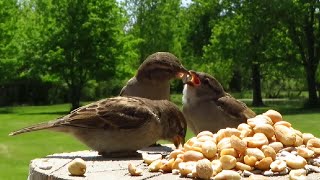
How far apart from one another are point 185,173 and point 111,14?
3747cm

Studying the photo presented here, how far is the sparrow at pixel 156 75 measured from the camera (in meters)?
5.75

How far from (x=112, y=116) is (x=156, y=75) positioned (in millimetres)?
1460

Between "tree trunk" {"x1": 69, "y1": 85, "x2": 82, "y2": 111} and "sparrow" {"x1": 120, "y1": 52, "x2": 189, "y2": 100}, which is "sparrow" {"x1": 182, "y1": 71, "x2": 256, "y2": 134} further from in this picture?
"tree trunk" {"x1": 69, "y1": 85, "x2": 82, "y2": 111}

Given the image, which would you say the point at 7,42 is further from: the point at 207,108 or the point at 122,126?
the point at 122,126

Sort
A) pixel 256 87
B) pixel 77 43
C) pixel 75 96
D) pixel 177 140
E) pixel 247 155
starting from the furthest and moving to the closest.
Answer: pixel 256 87 → pixel 77 43 → pixel 75 96 → pixel 177 140 → pixel 247 155

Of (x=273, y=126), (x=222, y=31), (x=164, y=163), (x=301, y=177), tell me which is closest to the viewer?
(x=301, y=177)

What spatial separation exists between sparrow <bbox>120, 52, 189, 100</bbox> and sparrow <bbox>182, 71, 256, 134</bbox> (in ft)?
0.54

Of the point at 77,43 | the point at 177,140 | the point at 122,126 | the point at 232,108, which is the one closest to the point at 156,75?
Answer: the point at 232,108

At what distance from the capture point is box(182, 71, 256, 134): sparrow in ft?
18.2

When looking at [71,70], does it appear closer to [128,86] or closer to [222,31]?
[222,31]

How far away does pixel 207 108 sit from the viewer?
554cm

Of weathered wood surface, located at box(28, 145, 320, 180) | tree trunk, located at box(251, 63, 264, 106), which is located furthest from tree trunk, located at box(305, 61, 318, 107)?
weathered wood surface, located at box(28, 145, 320, 180)

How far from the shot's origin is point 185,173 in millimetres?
3580

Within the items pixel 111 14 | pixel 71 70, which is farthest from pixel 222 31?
pixel 71 70
